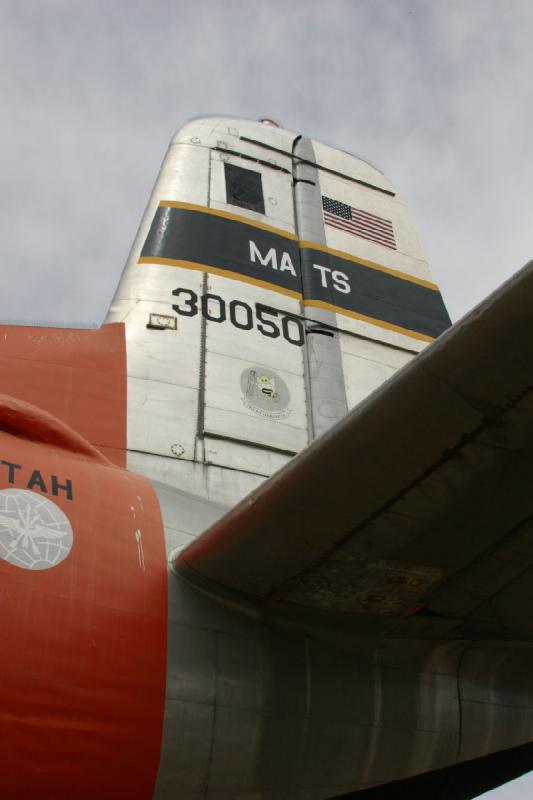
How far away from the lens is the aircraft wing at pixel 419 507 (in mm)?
2955

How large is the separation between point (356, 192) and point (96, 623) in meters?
6.93

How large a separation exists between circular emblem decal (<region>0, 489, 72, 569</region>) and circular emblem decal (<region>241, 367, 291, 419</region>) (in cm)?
260

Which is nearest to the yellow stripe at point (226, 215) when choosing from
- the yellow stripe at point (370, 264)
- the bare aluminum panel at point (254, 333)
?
the yellow stripe at point (370, 264)

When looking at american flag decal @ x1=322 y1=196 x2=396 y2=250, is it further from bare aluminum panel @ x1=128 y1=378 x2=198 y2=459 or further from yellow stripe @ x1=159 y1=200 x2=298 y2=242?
bare aluminum panel @ x1=128 y1=378 x2=198 y2=459

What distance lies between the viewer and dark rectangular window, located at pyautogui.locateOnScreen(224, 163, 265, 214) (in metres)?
8.07

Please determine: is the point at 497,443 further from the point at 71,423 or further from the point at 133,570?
the point at 71,423

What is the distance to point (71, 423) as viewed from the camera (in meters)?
5.41

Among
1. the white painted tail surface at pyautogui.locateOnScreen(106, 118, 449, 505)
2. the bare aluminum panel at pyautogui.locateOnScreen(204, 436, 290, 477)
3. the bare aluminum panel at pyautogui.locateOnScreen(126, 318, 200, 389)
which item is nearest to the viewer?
the bare aluminum panel at pyautogui.locateOnScreen(204, 436, 290, 477)

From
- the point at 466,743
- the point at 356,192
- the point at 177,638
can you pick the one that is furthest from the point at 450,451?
the point at 356,192

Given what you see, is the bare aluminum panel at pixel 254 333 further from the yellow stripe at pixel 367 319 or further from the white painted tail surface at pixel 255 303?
the yellow stripe at pixel 367 319

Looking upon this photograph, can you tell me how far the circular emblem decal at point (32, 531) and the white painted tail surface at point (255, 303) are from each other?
149cm

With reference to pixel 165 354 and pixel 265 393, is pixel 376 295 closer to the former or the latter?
pixel 265 393

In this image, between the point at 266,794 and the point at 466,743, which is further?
the point at 466,743

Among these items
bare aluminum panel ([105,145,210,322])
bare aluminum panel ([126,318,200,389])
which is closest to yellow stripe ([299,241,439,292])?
bare aluminum panel ([105,145,210,322])
